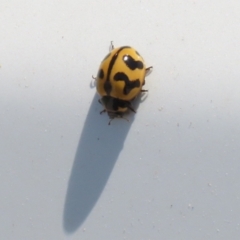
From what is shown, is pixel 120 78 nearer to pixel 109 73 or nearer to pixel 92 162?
pixel 109 73

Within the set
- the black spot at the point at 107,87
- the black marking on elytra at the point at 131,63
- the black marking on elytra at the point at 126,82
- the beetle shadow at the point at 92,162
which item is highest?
the black marking on elytra at the point at 131,63

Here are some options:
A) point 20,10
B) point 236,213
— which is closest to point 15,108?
point 20,10

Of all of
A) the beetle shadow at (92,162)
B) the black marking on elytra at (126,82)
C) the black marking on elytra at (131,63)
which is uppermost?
the black marking on elytra at (131,63)

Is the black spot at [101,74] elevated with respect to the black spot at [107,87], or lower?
elevated

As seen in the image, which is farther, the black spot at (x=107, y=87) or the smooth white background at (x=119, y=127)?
the black spot at (x=107, y=87)

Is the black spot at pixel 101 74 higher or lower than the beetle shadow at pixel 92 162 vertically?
higher
